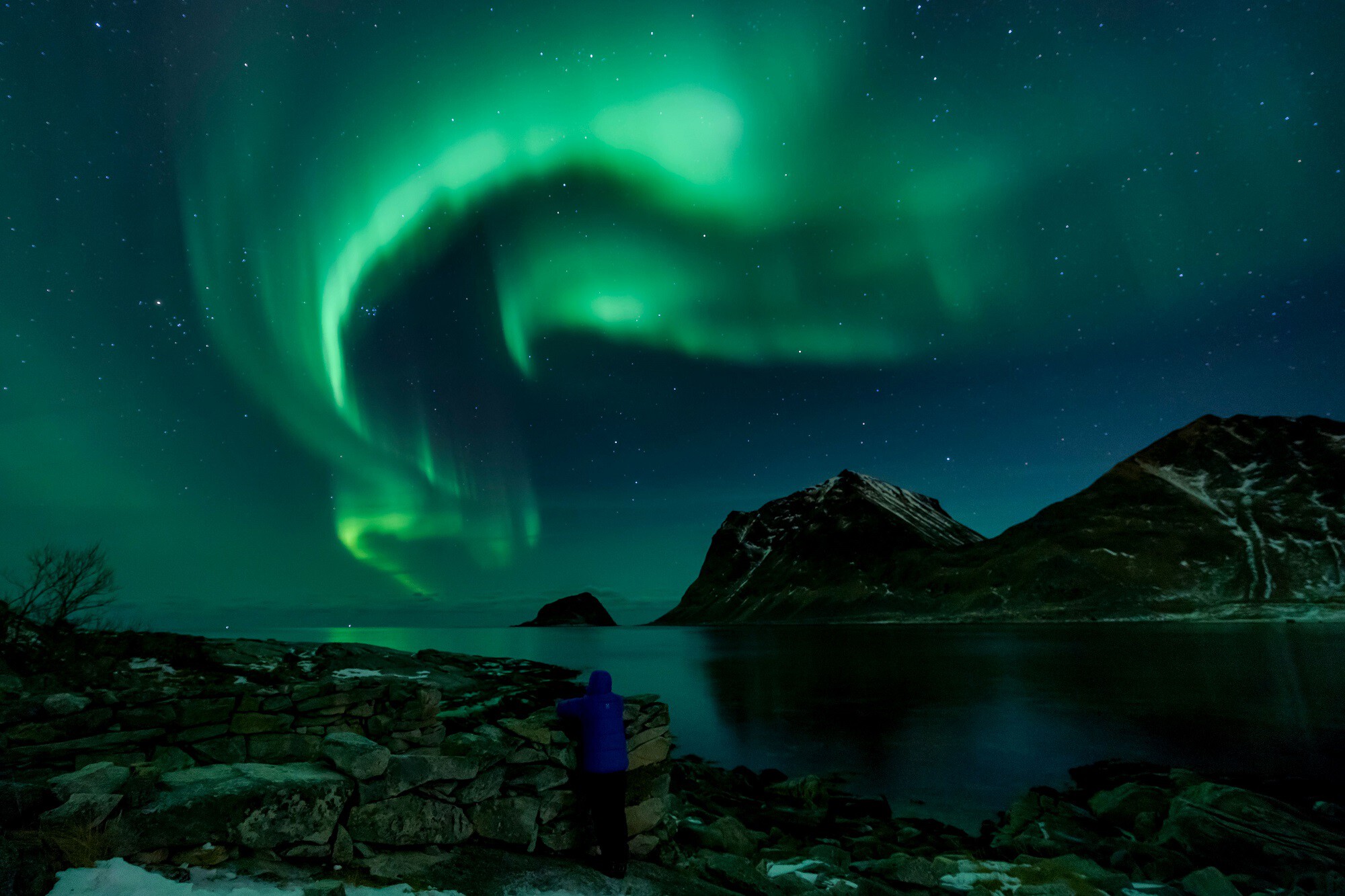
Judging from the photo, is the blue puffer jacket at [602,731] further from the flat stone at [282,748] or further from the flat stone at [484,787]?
the flat stone at [282,748]

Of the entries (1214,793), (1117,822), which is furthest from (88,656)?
(1214,793)

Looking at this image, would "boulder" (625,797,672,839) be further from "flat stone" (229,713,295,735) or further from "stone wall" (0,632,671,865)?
"flat stone" (229,713,295,735)

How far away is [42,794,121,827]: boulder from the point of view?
567cm

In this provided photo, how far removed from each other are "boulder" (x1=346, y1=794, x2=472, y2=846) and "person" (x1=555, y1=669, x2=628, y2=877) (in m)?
1.58

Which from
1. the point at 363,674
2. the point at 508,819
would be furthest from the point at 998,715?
the point at 508,819

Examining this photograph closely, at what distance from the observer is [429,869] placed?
736 cm

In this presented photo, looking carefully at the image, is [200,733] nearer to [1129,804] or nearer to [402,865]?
[402,865]

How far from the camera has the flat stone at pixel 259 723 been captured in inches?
340

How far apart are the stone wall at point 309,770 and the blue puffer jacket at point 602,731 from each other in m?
0.51

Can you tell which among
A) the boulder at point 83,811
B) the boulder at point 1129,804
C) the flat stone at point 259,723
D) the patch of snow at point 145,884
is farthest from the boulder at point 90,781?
the boulder at point 1129,804

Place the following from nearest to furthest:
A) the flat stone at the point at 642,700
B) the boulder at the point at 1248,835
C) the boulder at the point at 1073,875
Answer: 1. the flat stone at the point at 642,700
2. the boulder at the point at 1073,875
3. the boulder at the point at 1248,835

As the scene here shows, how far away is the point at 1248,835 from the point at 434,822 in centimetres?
1821

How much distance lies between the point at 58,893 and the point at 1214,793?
22730 millimetres

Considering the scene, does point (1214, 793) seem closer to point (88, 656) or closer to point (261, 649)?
point (88, 656)
